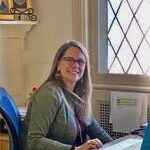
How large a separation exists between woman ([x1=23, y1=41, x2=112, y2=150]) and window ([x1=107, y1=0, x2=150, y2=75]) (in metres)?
0.61

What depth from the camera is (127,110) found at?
299 centimetres

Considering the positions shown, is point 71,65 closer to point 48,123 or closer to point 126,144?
point 48,123

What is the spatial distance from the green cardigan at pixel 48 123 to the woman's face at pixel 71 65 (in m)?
0.10

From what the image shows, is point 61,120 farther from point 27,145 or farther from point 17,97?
point 17,97

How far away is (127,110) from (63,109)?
0.80 m

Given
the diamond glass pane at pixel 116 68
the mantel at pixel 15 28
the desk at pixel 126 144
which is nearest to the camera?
the desk at pixel 126 144

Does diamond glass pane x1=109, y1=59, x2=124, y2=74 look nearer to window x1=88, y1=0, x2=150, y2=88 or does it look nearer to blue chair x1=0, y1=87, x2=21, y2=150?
window x1=88, y1=0, x2=150, y2=88

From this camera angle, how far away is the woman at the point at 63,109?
7.19 ft

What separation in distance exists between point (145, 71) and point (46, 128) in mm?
1086

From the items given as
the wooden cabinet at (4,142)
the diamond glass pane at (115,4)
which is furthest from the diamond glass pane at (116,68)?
the wooden cabinet at (4,142)

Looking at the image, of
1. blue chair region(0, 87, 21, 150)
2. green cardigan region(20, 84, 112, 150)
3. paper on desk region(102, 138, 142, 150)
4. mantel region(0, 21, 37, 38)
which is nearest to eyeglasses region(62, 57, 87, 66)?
green cardigan region(20, 84, 112, 150)

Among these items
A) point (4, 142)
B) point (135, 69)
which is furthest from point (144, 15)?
point (4, 142)

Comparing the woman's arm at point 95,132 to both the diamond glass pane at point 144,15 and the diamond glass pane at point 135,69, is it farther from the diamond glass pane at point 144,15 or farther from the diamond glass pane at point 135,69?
the diamond glass pane at point 144,15

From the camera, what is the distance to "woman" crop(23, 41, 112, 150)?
2191 mm
